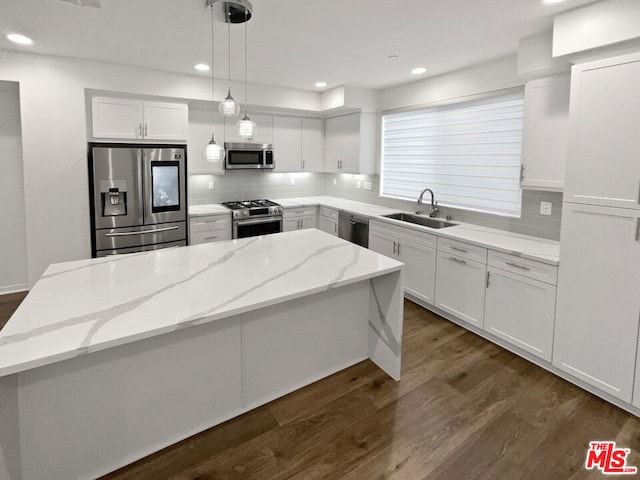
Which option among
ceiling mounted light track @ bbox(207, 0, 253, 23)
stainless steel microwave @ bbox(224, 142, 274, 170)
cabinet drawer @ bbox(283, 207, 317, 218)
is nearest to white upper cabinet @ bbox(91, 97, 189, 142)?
stainless steel microwave @ bbox(224, 142, 274, 170)

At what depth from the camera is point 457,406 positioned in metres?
2.30

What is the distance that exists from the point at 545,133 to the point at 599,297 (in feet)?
4.28

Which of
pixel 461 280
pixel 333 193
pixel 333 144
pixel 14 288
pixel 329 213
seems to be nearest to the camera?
pixel 461 280

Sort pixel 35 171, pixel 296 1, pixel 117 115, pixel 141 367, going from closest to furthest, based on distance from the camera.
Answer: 1. pixel 141 367
2. pixel 296 1
3. pixel 35 171
4. pixel 117 115

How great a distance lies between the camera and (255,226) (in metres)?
4.84

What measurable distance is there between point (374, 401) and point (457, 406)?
0.52 meters

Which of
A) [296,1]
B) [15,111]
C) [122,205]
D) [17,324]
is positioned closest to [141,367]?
[17,324]

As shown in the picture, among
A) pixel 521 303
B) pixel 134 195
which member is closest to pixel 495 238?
pixel 521 303

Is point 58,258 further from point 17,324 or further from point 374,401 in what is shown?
point 374,401

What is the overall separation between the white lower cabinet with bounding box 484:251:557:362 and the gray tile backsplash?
0.65m

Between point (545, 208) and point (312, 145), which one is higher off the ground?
point (312, 145)

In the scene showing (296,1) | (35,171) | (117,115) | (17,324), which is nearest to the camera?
(17,324)

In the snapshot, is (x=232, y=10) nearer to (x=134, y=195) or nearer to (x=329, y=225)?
(x=134, y=195)

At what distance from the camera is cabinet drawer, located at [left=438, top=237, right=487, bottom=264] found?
3080 millimetres
